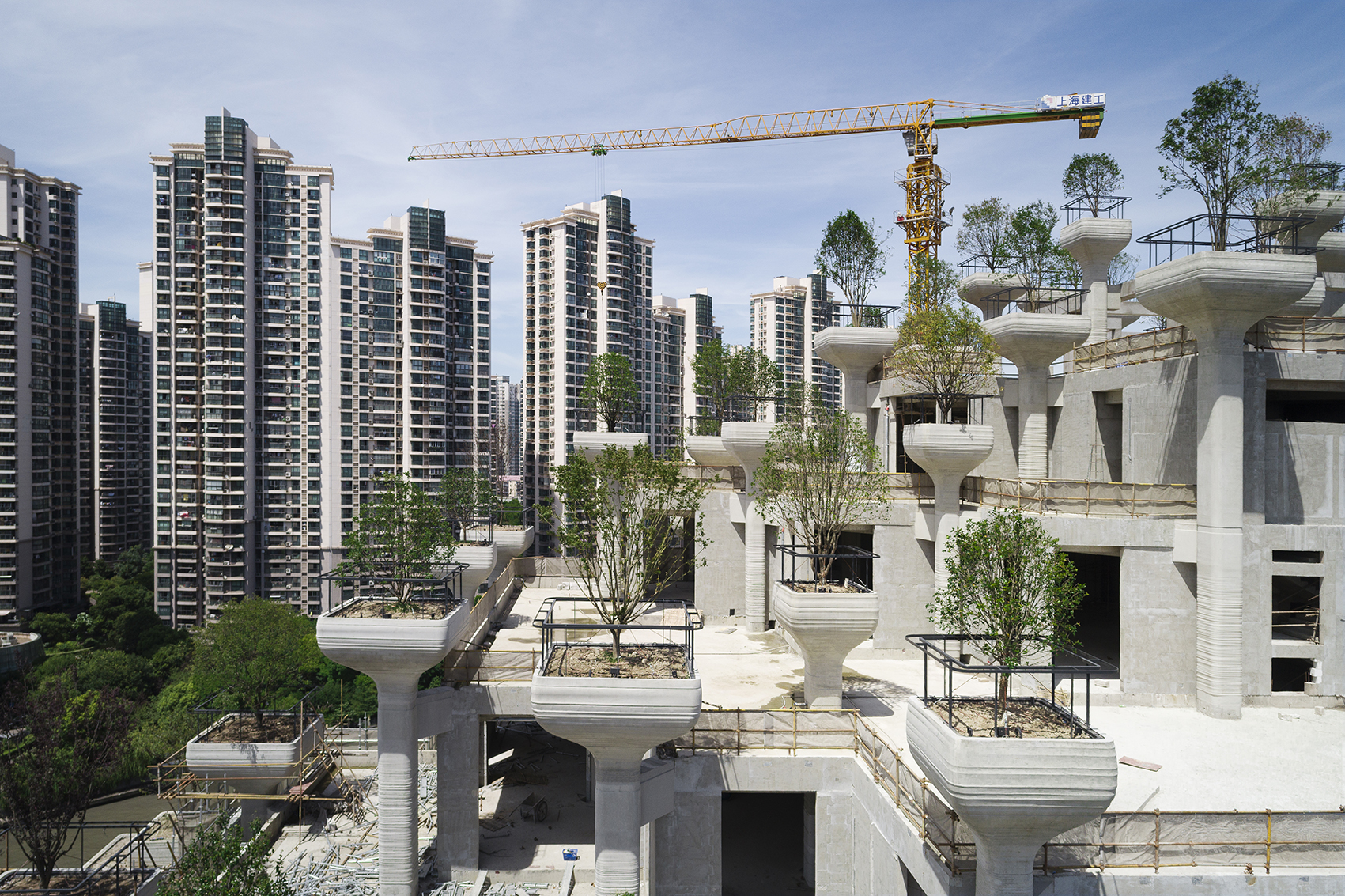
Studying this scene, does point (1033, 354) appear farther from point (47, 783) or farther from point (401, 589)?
point (47, 783)

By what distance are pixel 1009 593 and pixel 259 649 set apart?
3757cm

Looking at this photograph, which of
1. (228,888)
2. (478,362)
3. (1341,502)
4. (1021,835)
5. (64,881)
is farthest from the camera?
(478,362)

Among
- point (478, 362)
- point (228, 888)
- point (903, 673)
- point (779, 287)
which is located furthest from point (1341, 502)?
point (779, 287)

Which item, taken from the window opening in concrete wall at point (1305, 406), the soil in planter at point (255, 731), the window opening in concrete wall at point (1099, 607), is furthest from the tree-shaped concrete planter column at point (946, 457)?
the soil in planter at point (255, 731)

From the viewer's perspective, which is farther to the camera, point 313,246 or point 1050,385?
point 313,246

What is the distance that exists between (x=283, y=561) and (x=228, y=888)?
5276 centimetres

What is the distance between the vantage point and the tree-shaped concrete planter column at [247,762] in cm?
2347

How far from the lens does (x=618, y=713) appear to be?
14125 millimetres

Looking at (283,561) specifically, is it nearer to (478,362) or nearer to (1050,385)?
(478,362)

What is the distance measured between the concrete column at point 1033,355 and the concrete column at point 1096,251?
5.66 feet

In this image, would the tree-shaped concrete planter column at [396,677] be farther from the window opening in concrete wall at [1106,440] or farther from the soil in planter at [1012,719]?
the window opening in concrete wall at [1106,440]

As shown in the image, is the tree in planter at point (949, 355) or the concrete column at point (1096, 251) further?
the concrete column at point (1096, 251)

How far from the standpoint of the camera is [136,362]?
239 feet

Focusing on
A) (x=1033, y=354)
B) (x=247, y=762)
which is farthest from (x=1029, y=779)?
(x=247, y=762)
